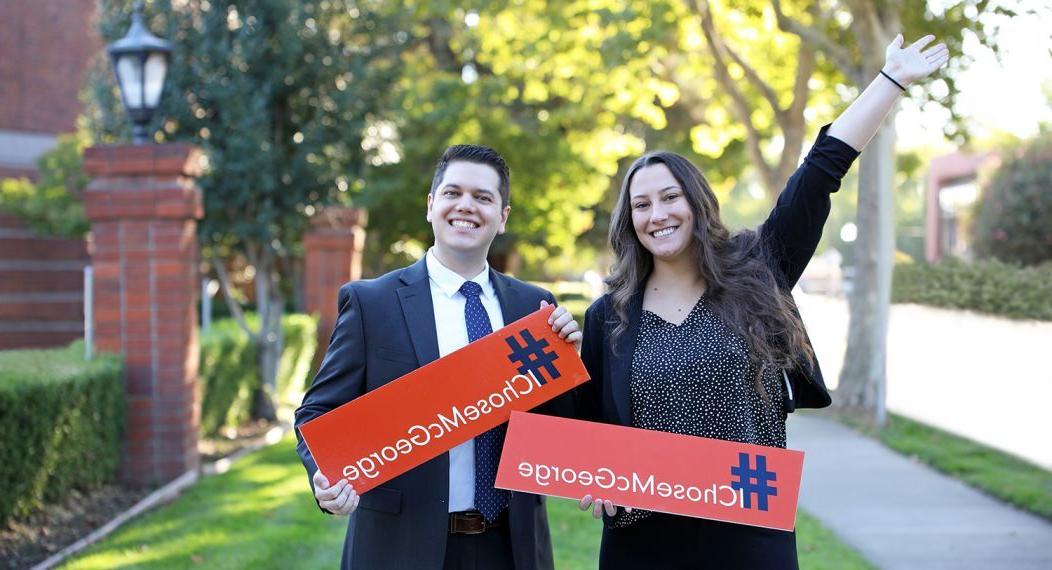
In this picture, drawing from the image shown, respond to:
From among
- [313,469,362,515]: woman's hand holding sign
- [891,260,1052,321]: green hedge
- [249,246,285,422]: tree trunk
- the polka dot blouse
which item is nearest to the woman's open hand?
the polka dot blouse

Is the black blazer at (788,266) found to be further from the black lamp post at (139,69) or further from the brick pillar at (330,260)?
the brick pillar at (330,260)

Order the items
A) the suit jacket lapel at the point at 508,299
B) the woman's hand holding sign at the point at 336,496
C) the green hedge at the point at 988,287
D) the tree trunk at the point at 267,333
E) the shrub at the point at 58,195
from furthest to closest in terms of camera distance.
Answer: the shrub at the point at 58,195
the tree trunk at the point at 267,333
the green hedge at the point at 988,287
the suit jacket lapel at the point at 508,299
the woman's hand holding sign at the point at 336,496

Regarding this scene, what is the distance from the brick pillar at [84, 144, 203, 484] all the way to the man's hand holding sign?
5121mm

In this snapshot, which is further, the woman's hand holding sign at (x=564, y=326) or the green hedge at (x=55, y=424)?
the green hedge at (x=55, y=424)

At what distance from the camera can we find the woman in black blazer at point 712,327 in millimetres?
2889

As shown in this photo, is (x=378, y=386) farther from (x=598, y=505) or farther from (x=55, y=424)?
(x=55, y=424)

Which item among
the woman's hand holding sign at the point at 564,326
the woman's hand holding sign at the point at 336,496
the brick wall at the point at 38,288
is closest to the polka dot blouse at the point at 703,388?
the woman's hand holding sign at the point at 564,326

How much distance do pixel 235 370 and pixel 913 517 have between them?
625 centimetres

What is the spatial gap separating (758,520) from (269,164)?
7.64 meters

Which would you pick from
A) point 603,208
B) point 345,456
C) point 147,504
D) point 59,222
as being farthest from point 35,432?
point 603,208

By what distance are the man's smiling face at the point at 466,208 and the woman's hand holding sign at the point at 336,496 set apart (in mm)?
727

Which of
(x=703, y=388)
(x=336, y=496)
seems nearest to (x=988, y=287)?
(x=703, y=388)

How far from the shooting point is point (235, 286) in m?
24.3

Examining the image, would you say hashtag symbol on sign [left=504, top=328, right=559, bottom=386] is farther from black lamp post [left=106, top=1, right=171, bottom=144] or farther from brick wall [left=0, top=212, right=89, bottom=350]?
brick wall [left=0, top=212, right=89, bottom=350]
